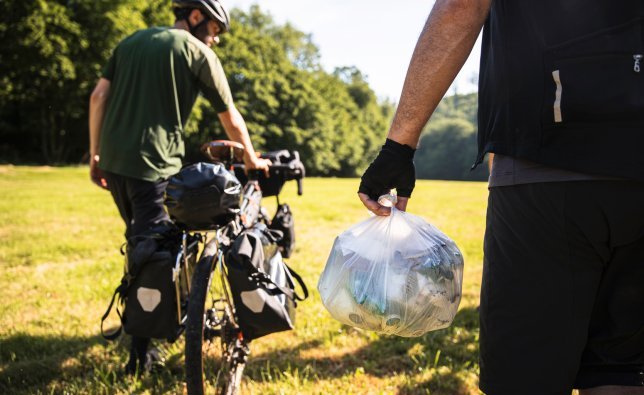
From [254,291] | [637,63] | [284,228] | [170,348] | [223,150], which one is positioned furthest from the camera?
[284,228]

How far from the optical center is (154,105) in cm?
286

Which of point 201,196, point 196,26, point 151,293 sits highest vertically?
point 196,26

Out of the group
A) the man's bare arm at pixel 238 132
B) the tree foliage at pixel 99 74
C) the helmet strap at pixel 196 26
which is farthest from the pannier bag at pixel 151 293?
the tree foliage at pixel 99 74

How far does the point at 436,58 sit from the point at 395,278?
0.70m

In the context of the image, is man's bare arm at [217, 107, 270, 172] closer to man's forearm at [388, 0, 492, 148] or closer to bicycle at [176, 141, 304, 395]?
bicycle at [176, 141, 304, 395]

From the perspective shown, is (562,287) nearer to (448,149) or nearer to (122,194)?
(122,194)

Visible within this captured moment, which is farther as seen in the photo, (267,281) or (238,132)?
(238,132)

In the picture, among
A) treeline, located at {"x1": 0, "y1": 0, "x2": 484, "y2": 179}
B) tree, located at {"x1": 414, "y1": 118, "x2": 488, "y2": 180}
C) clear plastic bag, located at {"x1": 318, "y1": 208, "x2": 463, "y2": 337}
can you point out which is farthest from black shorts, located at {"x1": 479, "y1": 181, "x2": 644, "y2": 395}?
tree, located at {"x1": 414, "y1": 118, "x2": 488, "y2": 180}

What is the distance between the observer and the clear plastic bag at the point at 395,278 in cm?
147

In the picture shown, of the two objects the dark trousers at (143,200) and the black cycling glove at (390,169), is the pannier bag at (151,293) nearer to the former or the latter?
the dark trousers at (143,200)

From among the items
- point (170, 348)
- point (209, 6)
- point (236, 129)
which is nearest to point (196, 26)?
point (209, 6)

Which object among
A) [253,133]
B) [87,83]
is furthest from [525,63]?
[253,133]

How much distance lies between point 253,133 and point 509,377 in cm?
4139

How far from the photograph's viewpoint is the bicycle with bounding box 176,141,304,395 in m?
2.17
